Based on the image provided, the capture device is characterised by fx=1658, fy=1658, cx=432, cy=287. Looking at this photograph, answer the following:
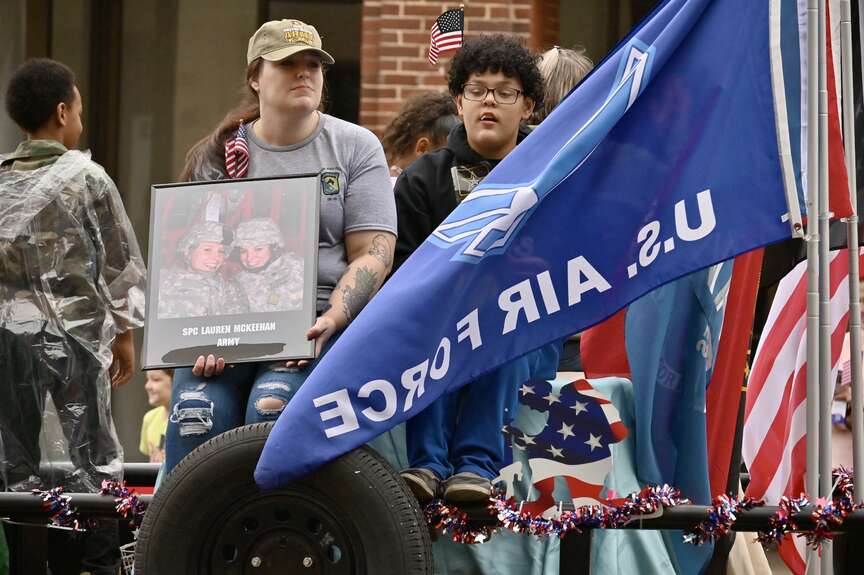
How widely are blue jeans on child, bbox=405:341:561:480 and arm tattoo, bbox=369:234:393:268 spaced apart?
577 millimetres

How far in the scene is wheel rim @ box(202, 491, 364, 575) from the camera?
492 centimetres

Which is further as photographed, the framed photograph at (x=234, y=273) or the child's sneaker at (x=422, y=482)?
the framed photograph at (x=234, y=273)

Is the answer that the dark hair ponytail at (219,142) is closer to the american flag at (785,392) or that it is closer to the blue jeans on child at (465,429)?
Result: the blue jeans on child at (465,429)

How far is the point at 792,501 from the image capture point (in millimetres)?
5004

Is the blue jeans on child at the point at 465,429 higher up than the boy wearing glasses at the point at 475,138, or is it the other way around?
the boy wearing glasses at the point at 475,138

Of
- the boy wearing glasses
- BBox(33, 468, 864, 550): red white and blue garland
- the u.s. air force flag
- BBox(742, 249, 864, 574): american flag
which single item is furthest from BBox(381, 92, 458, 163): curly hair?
BBox(33, 468, 864, 550): red white and blue garland

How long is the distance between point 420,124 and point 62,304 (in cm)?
202

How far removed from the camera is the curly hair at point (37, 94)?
668cm

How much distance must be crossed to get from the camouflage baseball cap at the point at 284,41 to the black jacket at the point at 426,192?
59cm

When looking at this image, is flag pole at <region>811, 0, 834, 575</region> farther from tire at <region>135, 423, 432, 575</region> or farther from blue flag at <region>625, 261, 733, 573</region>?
tire at <region>135, 423, 432, 575</region>

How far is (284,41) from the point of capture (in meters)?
5.79

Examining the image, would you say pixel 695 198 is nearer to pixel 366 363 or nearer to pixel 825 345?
pixel 825 345

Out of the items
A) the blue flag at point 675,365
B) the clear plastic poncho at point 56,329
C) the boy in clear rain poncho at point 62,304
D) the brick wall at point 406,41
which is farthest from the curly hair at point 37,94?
the brick wall at point 406,41

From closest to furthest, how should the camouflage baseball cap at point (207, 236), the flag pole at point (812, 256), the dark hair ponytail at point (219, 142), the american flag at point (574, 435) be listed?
the flag pole at point (812, 256), the camouflage baseball cap at point (207, 236), the american flag at point (574, 435), the dark hair ponytail at point (219, 142)
